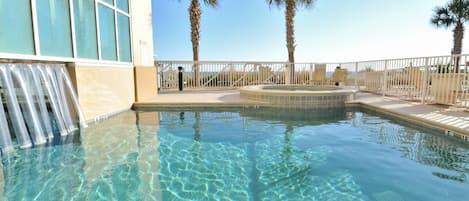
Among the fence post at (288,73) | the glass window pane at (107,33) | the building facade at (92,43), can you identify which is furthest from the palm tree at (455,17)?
the glass window pane at (107,33)

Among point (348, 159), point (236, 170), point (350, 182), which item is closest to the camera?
point (350, 182)

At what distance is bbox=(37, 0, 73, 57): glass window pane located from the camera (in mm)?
3512

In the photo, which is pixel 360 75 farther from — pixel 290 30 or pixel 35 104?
pixel 35 104

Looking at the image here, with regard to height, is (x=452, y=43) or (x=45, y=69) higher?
(x=452, y=43)

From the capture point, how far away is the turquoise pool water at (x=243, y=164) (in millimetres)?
2090

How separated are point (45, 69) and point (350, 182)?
4.70 metres

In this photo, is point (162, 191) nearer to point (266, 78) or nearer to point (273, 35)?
point (266, 78)

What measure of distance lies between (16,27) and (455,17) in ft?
61.2

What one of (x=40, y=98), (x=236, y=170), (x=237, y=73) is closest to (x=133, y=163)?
(x=236, y=170)

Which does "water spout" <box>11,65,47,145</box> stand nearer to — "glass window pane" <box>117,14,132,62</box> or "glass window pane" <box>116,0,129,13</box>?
"glass window pane" <box>117,14,132,62</box>

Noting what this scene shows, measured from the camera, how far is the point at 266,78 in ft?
34.2

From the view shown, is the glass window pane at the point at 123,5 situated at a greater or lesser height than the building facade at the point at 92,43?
greater

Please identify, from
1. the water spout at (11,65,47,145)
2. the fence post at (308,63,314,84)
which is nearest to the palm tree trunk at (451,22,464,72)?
the fence post at (308,63,314,84)

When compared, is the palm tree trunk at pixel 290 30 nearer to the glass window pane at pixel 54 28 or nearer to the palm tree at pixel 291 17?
the palm tree at pixel 291 17
